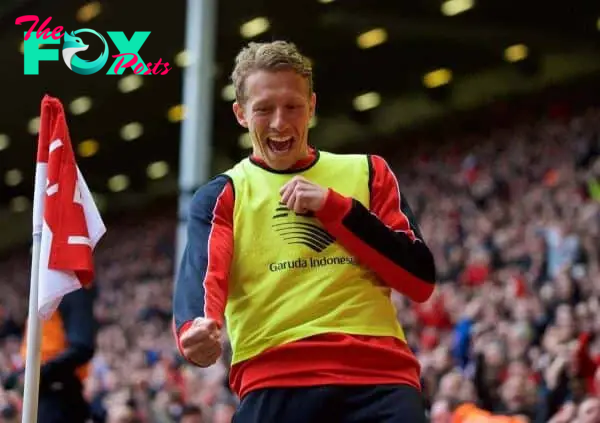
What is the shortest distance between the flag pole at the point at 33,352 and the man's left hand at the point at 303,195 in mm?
1048

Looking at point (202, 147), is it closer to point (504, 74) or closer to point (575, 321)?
point (575, 321)

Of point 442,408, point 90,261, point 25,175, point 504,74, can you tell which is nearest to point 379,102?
point 504,74

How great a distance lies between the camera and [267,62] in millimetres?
3332

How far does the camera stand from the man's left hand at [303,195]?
126 inches

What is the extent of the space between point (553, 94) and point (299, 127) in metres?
21.4

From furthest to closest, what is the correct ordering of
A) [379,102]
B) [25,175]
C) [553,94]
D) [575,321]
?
[25,175] → [379,102] → [553,94] → [575,321]

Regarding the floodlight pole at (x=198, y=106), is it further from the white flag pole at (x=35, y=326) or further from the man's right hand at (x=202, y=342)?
the man's right hand at (x=202, y=342)

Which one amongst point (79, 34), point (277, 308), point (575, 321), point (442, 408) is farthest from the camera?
point (79, 34)

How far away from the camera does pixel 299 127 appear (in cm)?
334

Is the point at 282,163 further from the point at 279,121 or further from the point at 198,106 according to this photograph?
the point at 198,106

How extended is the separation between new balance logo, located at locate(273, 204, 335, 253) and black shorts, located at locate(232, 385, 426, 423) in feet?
1.21

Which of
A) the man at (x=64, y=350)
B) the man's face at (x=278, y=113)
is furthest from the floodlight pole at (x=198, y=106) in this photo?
Result: the man's face at (x=278, y=113)

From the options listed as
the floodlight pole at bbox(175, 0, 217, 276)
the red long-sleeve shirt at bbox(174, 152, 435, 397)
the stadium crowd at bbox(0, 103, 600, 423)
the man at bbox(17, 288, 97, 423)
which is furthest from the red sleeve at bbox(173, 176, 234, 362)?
the floodlight pole at bbox(175, 0, 217, 276)

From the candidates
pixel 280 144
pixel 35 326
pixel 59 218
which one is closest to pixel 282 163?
pixel 280 144
